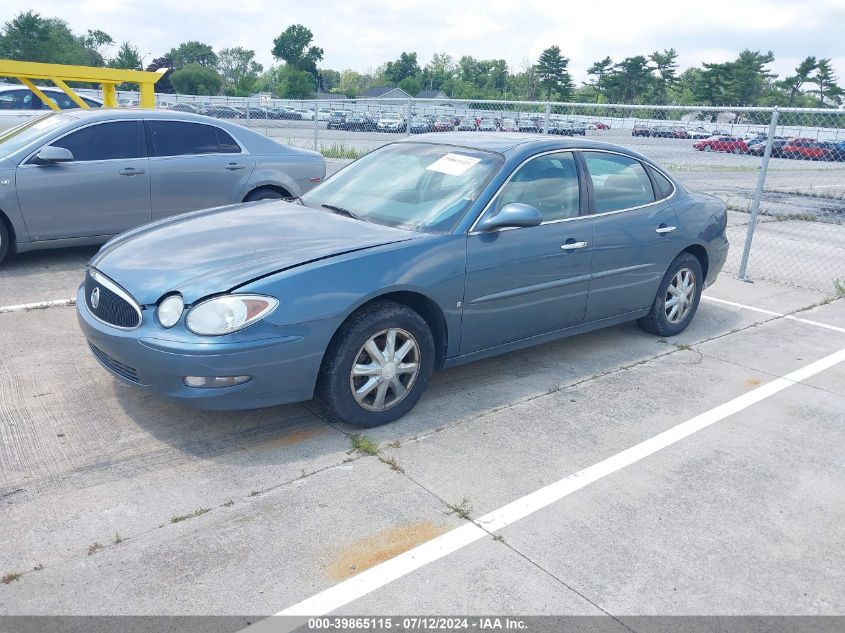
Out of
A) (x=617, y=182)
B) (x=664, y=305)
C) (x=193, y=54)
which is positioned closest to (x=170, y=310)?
(x=617, y=182)

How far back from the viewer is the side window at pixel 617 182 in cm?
531

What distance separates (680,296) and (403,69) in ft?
439

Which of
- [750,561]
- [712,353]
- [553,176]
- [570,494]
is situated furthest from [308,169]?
[750,561]

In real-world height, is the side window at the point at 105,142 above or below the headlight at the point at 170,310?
above

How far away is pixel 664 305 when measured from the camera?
6.00m

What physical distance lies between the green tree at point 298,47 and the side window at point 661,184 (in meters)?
129

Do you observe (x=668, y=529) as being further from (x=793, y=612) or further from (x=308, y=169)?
(x=308, y=169)

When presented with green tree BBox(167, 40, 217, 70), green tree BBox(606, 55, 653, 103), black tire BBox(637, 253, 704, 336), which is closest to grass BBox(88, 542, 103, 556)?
black tire BBox(637, 253, 704, 336)

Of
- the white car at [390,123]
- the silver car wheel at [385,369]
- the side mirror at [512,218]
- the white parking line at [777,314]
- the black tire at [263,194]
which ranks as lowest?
the white parking line at [777,314]

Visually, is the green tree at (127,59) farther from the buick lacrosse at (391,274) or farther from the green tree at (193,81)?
the buick lacrosse at (391,274)

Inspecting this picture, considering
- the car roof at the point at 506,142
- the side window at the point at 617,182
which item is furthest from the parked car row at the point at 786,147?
the car roof at the point at 506,142

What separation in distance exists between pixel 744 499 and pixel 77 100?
1026cm

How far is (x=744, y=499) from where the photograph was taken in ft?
12.2

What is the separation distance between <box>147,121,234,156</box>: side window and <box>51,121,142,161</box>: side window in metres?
0.18
